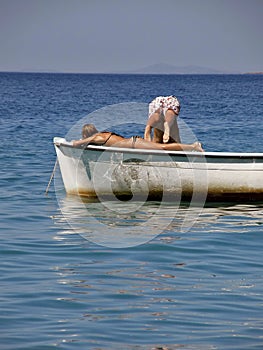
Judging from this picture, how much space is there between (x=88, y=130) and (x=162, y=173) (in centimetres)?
127

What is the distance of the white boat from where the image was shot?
12070mm

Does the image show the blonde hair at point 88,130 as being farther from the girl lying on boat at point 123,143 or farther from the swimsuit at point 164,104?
the swimsuit at point 164,104

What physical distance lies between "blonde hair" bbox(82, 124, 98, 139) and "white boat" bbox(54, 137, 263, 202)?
0.91ft

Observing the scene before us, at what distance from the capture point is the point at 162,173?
12227 millimetres

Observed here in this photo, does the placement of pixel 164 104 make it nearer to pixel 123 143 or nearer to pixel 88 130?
pixel 123 143

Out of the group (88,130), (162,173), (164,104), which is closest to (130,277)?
(162,173)

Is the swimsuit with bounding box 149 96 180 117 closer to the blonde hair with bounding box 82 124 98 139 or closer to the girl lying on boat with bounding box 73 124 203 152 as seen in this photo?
the girl lying on boat with bounding box 73 124 203 152

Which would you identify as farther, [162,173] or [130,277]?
[162,173]

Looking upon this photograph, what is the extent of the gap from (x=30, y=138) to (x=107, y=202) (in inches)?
511

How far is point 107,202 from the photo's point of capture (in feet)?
40.9

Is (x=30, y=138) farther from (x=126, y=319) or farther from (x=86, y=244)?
(x=126, y=319)

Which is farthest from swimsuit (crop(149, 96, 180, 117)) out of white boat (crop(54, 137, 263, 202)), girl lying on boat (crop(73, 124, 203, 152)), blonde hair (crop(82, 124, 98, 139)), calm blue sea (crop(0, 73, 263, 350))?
calm blue sea (crop(0, 73, 263, 350))

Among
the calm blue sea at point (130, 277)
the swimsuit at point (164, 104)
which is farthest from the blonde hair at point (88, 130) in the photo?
the calm blue sea at point (130, 277)

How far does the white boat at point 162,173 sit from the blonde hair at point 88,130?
28 cm
